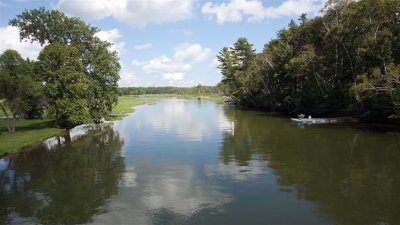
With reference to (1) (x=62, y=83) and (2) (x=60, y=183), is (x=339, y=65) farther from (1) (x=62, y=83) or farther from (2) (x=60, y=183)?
(2) (x=60, y=183)

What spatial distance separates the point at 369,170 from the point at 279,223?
12.0 m

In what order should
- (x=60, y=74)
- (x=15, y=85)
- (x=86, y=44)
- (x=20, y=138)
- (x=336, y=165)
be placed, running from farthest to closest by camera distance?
1. (x=86, y=44)
2. (x=60, y=74)
3. (x=15, y=85)
4. (x=20, y=138)
5. (x=336, y=165)

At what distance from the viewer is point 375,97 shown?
1877 inches

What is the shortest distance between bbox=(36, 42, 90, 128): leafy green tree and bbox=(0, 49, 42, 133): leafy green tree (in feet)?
10.6

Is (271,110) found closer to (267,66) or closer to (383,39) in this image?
(267,66)

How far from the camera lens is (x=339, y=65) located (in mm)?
61000

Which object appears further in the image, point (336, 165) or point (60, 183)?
point (336, 165)

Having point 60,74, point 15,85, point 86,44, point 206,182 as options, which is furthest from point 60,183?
point 86,44

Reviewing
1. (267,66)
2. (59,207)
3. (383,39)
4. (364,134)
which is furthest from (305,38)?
(59,207)

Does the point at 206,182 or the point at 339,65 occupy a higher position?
the point at 339,65

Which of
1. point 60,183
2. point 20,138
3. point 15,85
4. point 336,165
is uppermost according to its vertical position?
point 15,85

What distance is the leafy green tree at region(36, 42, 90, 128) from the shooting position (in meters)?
48.0

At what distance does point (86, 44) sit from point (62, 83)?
13465 mm

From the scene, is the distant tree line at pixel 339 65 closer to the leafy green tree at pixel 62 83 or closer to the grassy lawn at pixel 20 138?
the leafy green tree at pixel 62 83
